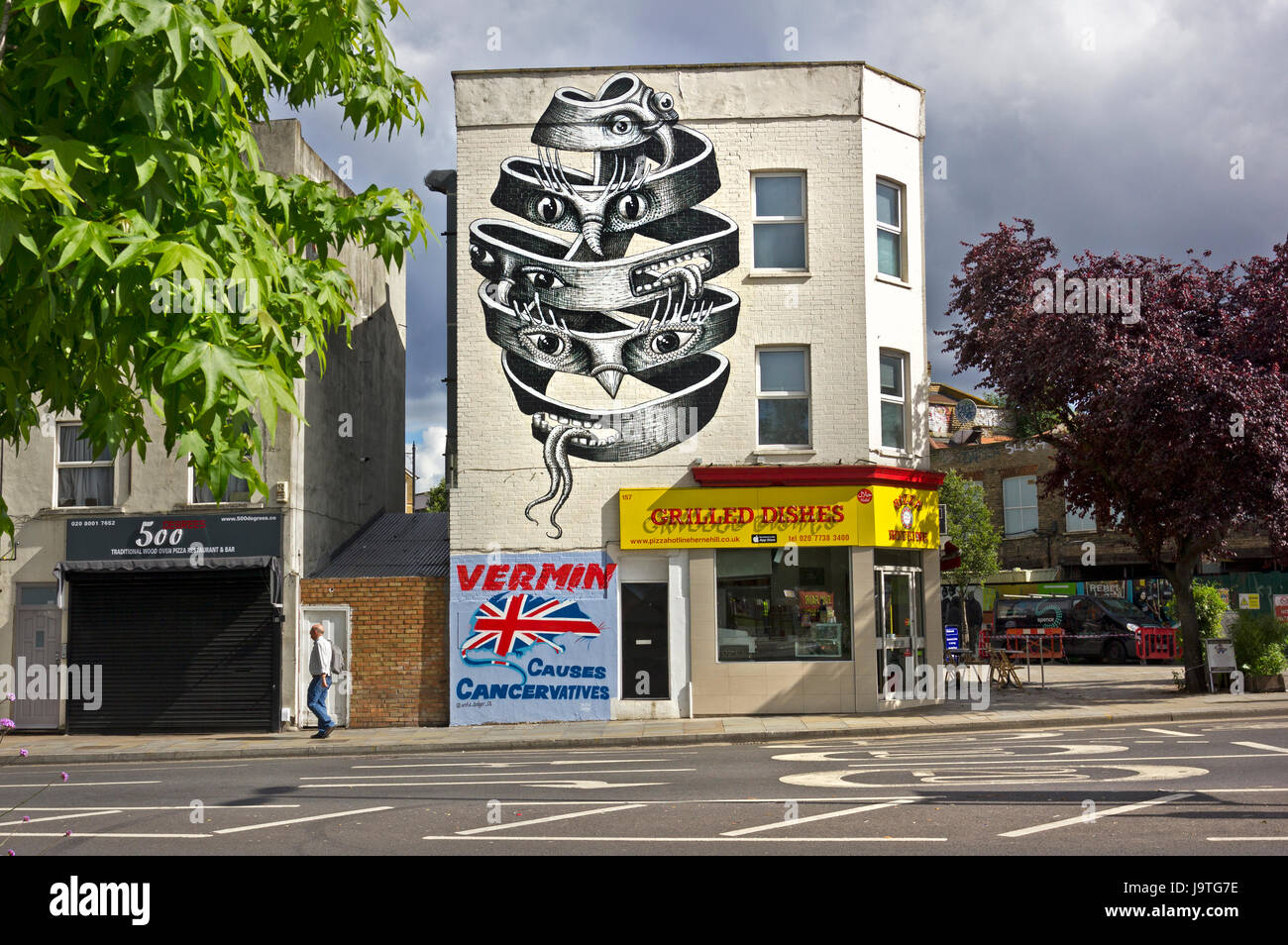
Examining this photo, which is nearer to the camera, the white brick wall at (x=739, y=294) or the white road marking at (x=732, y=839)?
the white road marking at (x=732, y=839)

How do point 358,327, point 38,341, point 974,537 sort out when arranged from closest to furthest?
A: point 38,341, point 358,327, point 974,537

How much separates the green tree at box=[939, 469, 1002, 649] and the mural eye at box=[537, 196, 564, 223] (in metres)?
24.5

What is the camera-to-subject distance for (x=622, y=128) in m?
21.4

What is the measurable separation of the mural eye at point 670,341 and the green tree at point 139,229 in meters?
15.6

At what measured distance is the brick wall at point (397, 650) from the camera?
67.5ft

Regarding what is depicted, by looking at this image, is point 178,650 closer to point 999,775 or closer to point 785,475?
point 785,475

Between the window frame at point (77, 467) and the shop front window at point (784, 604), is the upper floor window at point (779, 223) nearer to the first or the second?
the shop front window at point (784, 604)

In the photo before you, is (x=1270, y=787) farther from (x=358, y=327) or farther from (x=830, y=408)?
(x=358, y=327)

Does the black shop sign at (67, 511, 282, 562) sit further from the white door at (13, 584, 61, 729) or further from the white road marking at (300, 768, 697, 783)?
the white road marking at (300, 768, 697, 783)

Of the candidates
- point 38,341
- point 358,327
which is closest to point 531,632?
point 358,327

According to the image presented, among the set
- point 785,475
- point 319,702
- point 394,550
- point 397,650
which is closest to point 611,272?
point 785,475

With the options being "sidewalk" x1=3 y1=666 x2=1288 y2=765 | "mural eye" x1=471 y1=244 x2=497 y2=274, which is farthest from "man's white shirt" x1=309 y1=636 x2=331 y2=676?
"mural eye" x1=471 y1=244 x2=497 y2=274

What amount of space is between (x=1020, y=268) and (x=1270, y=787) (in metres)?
13.8

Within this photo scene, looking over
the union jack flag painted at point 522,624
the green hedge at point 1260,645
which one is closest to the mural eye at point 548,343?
the union jack flag painted at point 522,624
